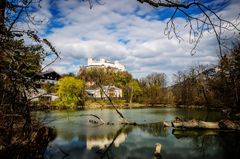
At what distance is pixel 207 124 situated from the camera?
761 inches

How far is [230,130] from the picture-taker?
18.4 m

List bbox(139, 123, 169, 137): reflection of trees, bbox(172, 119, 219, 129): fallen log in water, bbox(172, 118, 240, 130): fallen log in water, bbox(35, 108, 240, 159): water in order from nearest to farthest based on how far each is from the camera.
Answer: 1. bbox(35, 108, 240, 159): water
2. bbox(139, 123, 169, 137): reflection of trees
3. bbox(172, 118, 240, 130): fallen log in water
4. bbox(172, 119, 219, 129): fallen log in water

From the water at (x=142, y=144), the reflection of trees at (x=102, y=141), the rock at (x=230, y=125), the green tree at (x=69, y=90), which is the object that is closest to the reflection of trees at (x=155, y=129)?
the water at (x=142, y=144)

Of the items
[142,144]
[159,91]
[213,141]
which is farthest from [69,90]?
[213,141]

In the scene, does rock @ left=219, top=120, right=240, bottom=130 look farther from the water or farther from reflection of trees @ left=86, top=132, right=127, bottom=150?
reflection of trees @ left=86, top=132, right=127, bottom=150

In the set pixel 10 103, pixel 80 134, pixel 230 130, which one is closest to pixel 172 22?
pixel 10 103

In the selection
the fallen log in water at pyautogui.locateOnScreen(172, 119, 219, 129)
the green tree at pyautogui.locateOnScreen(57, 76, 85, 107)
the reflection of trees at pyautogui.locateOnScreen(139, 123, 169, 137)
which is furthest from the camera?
the green tree at pyautogui.locateOnScreen(57, 76, 85, 107)

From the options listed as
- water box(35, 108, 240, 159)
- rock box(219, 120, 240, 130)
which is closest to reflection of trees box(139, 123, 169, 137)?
water box(35, 108, 240, 159)

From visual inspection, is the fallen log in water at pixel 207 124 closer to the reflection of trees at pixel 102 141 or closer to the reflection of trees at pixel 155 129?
the reflection of trees at pixel 155 129

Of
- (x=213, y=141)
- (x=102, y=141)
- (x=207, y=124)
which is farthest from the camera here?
(x=207, y=124)

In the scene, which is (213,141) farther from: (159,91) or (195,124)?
(159,91)

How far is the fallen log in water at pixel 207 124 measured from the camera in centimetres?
1848

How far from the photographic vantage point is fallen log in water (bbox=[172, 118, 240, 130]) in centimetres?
1848

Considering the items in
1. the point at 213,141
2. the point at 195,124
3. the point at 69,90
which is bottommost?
the point at 213,141
